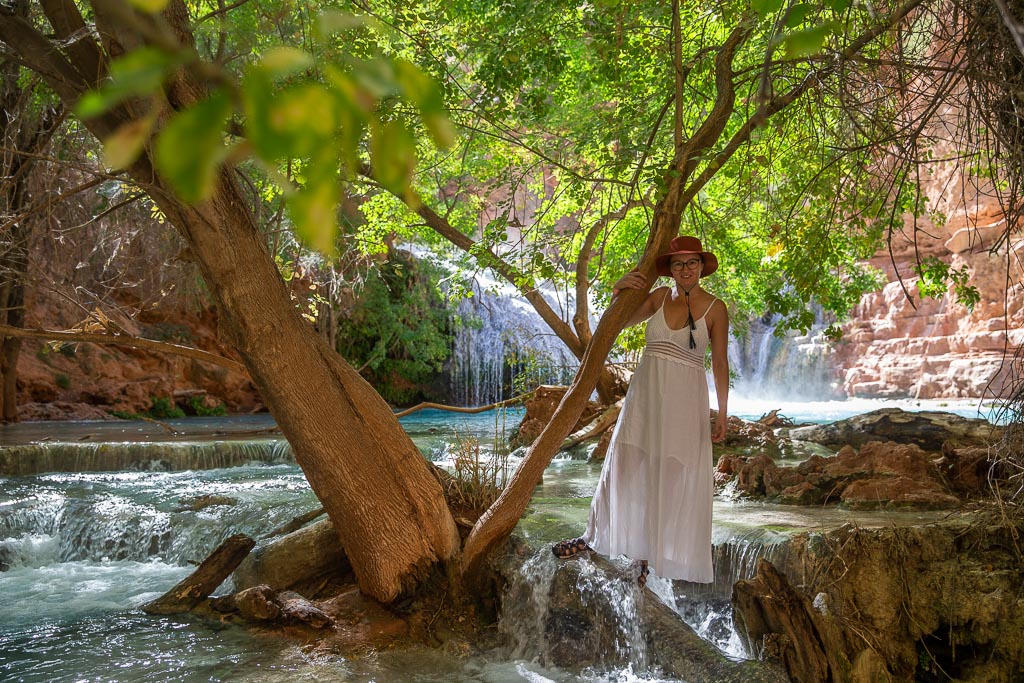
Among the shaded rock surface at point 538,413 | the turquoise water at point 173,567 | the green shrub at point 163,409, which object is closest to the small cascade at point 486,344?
the green shrub at point 163,409

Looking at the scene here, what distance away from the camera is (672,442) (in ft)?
14.3

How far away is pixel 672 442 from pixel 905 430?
444 cm

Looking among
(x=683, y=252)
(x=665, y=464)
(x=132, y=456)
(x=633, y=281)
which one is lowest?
(x=132, y=456)

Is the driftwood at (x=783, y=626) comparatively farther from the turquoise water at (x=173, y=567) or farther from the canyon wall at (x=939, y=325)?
the canyon wall at (x=939, y=325)

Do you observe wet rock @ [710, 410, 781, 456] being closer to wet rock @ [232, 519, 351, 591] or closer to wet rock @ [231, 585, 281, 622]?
wet rock @ [232, 519, 351, 591]

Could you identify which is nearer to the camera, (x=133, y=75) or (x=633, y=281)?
(x=133, y=75)

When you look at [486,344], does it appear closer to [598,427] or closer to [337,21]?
[598,427]

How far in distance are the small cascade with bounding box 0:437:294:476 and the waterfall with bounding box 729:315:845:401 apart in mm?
13225

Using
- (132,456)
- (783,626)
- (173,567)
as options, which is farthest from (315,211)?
(132,456)

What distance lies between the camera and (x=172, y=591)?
5.50 metres

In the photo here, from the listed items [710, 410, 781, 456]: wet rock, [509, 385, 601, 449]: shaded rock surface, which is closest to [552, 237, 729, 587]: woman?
[710, 410, 781, 456]: wet rock

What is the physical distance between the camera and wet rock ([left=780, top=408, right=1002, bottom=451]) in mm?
7270

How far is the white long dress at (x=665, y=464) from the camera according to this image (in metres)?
4.34

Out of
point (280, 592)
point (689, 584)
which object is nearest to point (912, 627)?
point (689, 584)
